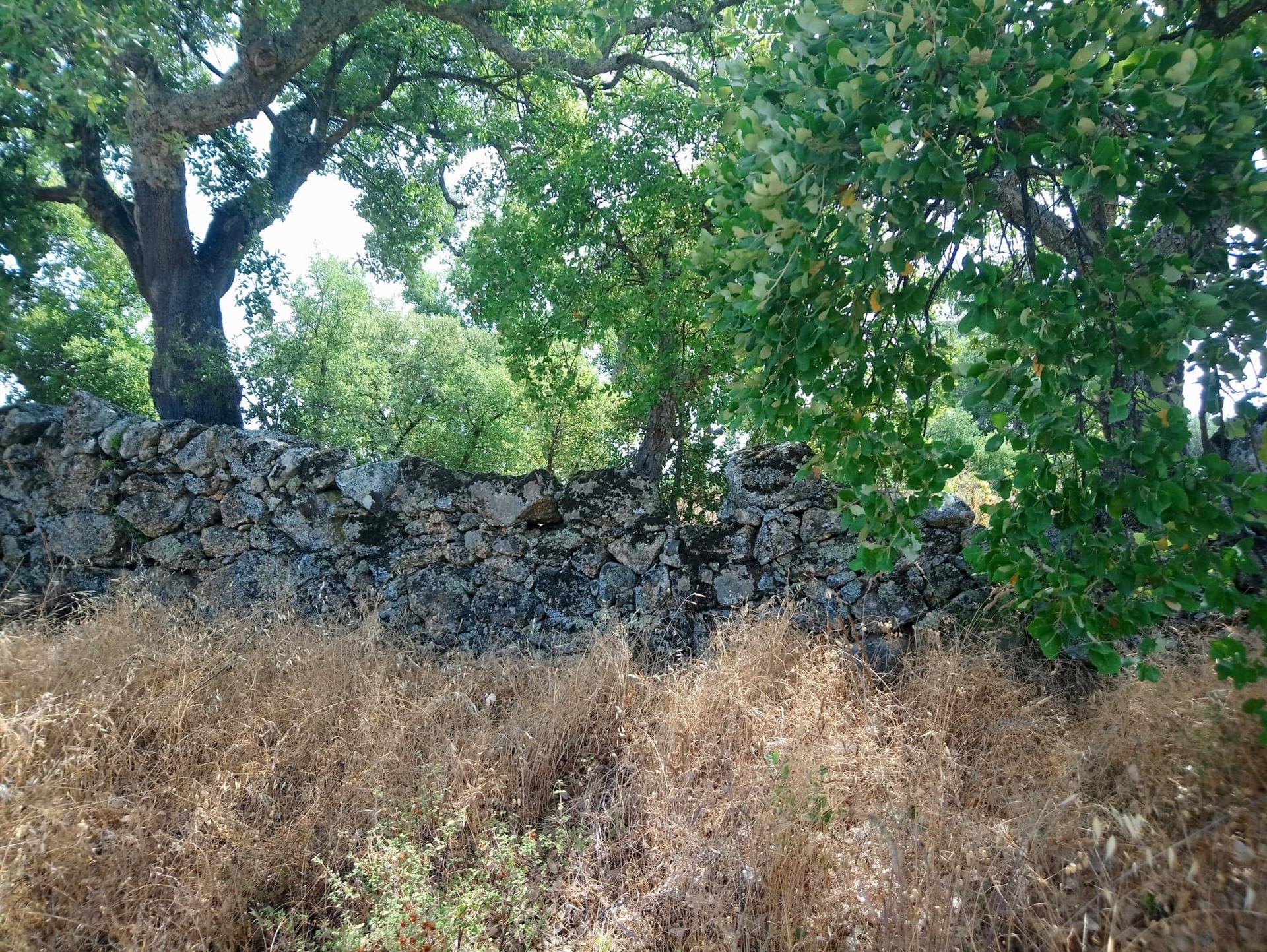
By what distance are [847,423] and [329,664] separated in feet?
10.7

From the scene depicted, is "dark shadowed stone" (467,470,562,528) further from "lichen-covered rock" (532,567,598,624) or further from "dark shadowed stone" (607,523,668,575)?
"dark shadowed stone" (607,523,668,575)

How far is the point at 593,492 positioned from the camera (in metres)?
5.68

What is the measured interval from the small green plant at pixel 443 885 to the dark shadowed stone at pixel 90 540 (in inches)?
183

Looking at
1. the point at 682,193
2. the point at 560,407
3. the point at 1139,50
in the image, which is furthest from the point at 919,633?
the point at 560,407

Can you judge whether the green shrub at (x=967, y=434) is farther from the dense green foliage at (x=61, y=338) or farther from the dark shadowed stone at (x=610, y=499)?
the dense green foliage at (x=61, y=338)

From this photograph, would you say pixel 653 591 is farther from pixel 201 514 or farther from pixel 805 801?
pixel 201 514

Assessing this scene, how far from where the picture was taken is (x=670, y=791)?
3301 millimetres

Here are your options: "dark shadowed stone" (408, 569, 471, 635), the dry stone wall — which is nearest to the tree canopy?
the dry stone wall

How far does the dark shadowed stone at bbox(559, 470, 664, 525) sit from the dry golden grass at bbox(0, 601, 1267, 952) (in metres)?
1.17

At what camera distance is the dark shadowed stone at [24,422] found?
271 inches

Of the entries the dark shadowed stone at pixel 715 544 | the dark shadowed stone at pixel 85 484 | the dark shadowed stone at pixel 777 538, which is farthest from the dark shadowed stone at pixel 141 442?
the dark shadowed stone at pixel 777 538

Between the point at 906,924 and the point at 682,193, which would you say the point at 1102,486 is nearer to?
the point at 906,924

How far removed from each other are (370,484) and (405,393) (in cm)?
433

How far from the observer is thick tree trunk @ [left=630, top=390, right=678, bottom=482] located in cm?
763
